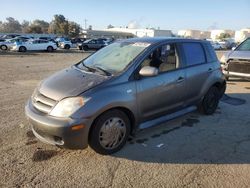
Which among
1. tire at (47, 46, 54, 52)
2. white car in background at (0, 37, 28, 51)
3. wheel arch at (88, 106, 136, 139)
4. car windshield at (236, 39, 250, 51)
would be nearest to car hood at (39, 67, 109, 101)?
wheel arch at (88, 106, 136, 139)

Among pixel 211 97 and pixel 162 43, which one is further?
pixel 211 97

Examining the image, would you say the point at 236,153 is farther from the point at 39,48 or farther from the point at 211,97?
the point at 39,48

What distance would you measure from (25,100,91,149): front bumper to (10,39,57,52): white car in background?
96.8ft

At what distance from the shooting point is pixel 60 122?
4.02m

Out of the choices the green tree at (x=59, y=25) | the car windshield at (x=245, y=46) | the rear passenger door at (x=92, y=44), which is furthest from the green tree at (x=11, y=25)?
the car windshield at (x=245, y=46)

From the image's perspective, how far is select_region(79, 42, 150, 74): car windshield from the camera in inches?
192

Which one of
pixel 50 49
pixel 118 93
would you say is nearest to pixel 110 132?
pixel 118 93

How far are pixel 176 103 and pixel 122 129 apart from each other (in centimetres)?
136

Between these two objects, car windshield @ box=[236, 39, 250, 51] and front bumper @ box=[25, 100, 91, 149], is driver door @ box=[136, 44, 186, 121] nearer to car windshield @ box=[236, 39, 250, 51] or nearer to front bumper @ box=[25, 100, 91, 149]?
front bumper @ box=[25, 100, 91, 149]

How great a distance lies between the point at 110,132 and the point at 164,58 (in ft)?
5.70

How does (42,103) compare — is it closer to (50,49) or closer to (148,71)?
(148,71)

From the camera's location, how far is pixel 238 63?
9.83m

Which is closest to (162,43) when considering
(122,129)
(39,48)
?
(122,129)

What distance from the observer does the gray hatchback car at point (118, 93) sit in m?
4.10
